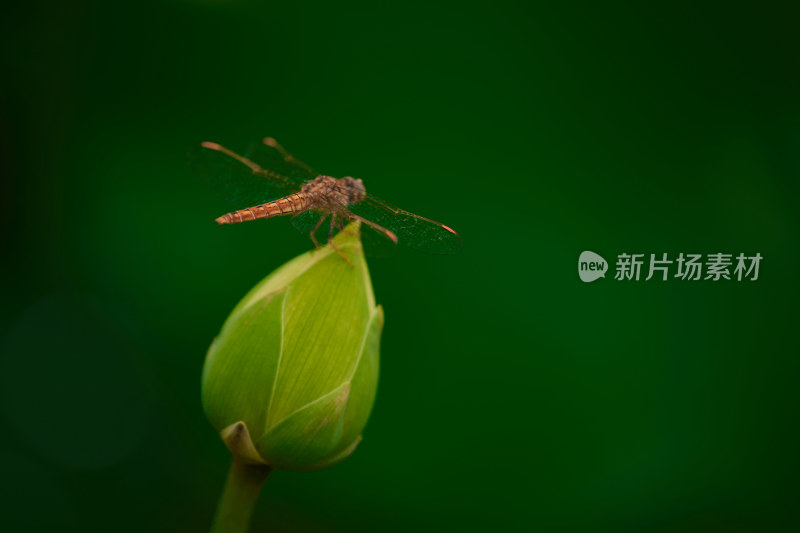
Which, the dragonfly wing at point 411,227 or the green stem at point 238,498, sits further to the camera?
the dragonfly wing at point 411,227

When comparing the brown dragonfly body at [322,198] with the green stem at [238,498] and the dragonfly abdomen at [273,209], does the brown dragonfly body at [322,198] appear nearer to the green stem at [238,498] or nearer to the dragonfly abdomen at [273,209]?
the dragonfly abdomen at [273,209]

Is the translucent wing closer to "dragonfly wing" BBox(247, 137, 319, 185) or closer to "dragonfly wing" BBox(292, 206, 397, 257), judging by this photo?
"dragonfly wing" BBox(247, 137, 319, 185)

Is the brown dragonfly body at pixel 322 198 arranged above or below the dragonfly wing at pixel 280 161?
below

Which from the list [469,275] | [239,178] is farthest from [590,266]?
[239,178]

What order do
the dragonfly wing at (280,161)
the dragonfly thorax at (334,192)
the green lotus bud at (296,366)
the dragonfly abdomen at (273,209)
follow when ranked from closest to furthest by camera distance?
the green lotus bud at (296,366)
the dragonfly abdomen at (273,209)
the dragonfly thorax at (334,192)
the dragonfly wing at (280,161)

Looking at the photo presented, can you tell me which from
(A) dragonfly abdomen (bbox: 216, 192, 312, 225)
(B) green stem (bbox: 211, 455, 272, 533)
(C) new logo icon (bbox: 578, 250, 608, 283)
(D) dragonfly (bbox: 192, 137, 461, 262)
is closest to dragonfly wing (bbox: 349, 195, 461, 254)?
(D) dragonfly (bbox: 192, 137, 461, 262)

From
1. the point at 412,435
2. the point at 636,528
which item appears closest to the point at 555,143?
the point at 412,435

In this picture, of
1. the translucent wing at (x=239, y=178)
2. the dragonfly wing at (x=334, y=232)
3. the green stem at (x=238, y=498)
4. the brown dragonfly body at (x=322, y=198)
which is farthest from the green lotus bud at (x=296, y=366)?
the translucent wing at (x=239, y=178)
